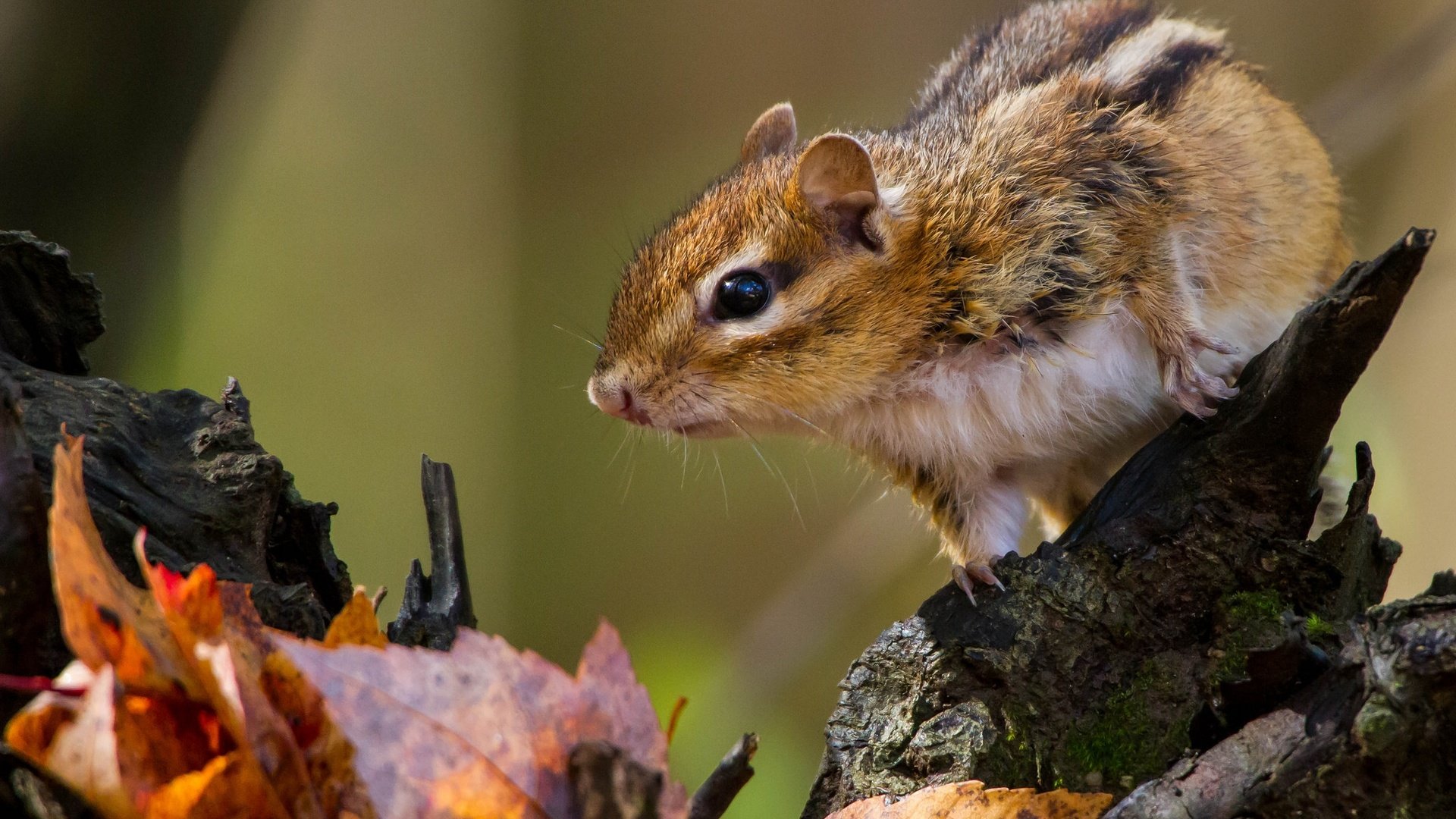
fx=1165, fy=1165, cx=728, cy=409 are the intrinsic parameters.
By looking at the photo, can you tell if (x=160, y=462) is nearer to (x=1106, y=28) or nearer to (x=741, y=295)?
(x=741, y=295)

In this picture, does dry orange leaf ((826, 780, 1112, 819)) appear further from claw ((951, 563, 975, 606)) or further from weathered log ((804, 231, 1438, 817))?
claw ((951, 563, 975, 606))

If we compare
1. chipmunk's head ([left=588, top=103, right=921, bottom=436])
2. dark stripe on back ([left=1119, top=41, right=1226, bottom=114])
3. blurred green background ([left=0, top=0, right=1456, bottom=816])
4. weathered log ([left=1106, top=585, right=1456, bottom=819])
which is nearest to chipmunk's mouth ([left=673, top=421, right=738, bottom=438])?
chipmunk's head ([left=588, top=103, right=921, bottom=436])

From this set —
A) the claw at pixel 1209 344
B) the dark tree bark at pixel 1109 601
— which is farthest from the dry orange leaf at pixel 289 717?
the claw at pixel 1209 344

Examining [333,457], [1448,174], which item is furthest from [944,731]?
[333,457]

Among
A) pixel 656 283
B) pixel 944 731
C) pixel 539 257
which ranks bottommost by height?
pixel 944 731

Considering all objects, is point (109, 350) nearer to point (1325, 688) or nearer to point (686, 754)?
point (686, 754)

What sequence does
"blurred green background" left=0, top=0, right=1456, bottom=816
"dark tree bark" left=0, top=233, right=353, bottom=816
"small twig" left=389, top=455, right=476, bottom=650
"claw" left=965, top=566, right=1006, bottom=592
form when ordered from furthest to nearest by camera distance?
"blurred green background" left=0, top=0, right=1456, bottom=816 → "claw" left=965, top=566, right=1006, bottom=592 → "small twig" left=389, top=455, right=476, bottom=650 → "dark tree bark" left=0, top=233, right=353, bottom=816

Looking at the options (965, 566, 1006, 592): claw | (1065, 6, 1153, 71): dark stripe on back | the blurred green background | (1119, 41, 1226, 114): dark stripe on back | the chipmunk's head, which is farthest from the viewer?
the blurred green background
